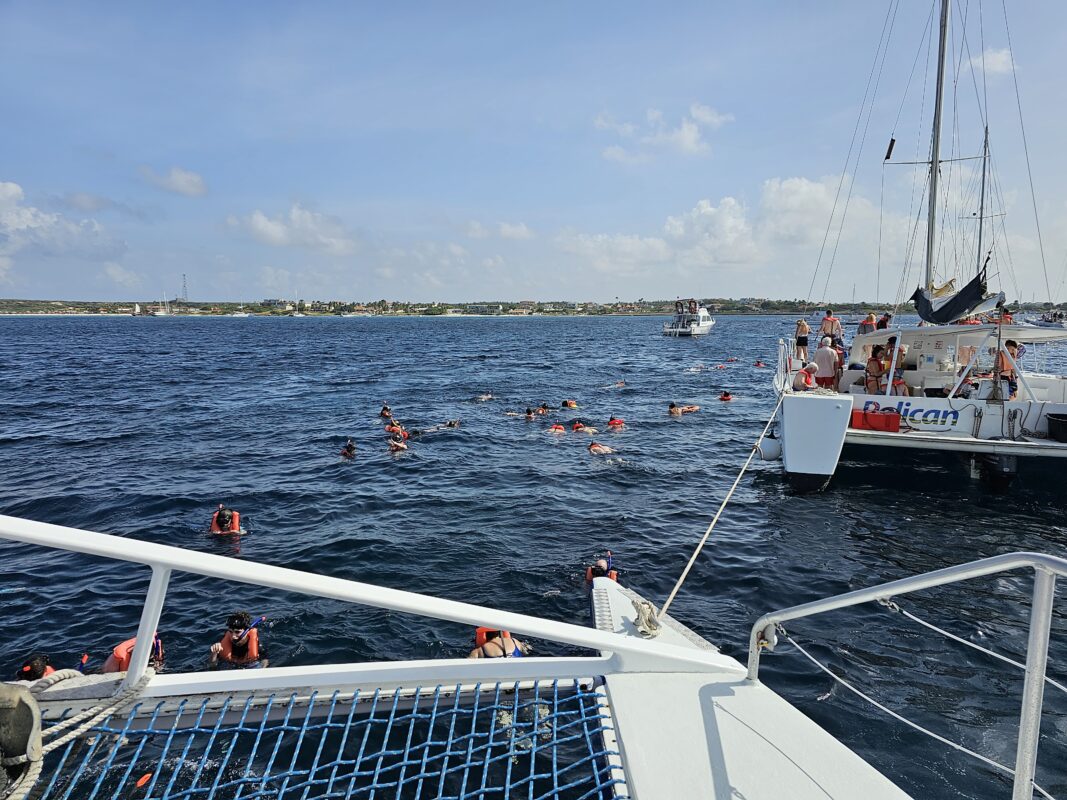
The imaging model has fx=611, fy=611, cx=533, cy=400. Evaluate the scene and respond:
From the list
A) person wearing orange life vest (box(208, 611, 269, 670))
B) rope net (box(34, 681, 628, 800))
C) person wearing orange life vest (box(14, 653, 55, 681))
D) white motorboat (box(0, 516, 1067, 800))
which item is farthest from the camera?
person wearing orange life vest (box(208, 611, 269, 670))

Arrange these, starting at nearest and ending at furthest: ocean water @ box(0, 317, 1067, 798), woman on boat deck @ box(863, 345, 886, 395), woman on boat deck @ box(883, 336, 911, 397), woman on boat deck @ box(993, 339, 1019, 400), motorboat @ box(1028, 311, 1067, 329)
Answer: ocean water @ box(0, 317, 1067, 798) < woman on boat deck @ box(993, 339, 1019, 400) < woman on boat deck @ box(883, 336, 911, 397) < motorboat @ box(1028, 311, 1067, 329) < woman on boat deck @ box(863, 345, 886, 395)

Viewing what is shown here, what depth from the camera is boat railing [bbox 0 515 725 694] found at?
9.12ft

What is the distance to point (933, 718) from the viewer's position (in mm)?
6949

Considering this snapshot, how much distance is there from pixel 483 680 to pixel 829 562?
970 cm

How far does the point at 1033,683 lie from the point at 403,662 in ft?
9.65

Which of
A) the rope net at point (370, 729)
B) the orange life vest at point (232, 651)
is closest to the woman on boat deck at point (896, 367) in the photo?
the rope net at point (370, 729)

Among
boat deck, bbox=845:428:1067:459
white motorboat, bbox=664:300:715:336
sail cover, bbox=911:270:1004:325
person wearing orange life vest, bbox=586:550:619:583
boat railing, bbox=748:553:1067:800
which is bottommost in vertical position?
person wearing orange life vest, bbox=586:550:619:583

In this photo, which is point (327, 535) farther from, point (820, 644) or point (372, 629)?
point (820, 644)

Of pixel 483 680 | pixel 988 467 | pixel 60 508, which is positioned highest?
pixel 483 680

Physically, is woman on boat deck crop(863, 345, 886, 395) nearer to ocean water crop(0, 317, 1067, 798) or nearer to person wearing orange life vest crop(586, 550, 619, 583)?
ocean water crop(0, 317, 1067, 798)

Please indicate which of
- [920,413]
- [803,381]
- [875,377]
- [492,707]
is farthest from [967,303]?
[492,707]

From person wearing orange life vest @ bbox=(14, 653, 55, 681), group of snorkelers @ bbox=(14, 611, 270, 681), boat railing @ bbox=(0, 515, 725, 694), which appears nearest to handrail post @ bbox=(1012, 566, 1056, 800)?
boat railing @ bbox=(0, 515, 725, 694)

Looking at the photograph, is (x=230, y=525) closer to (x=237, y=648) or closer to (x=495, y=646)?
(x=237, y=648)

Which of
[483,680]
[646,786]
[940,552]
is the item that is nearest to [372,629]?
[483,680]
